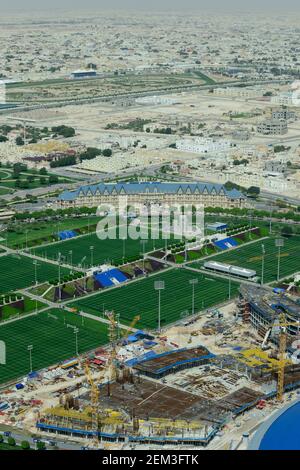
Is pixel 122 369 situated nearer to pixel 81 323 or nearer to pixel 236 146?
pixel 81 323

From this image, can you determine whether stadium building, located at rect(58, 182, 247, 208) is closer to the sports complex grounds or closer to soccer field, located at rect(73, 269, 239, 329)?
the sports complex grounds

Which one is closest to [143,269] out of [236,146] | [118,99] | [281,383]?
[281,383]

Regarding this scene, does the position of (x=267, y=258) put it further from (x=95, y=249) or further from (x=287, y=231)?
(x=95, y=249)

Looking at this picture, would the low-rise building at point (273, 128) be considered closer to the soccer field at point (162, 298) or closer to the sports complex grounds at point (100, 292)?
the sports complex grounds at point (100, 292)

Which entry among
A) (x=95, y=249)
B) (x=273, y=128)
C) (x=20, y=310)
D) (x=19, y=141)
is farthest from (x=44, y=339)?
(x=273, y=128)

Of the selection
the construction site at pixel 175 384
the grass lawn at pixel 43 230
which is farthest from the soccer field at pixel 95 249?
the construction site at pixel 175 384

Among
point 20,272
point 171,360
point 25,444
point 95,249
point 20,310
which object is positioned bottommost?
point 20,310

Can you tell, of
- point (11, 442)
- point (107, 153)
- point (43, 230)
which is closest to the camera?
point (11, 442)
